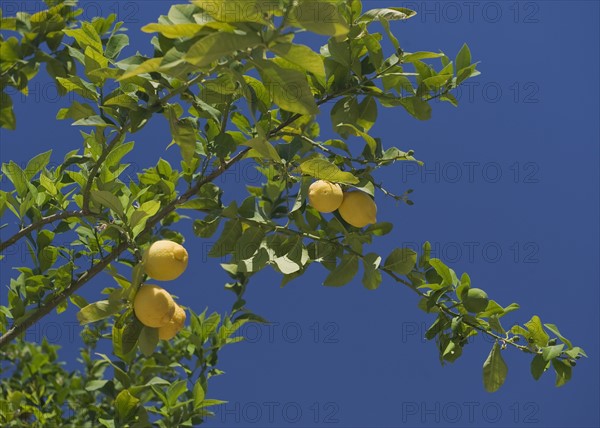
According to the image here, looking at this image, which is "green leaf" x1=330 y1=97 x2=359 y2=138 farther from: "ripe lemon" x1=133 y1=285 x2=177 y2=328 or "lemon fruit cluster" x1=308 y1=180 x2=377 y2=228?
"ripe lemon" x1=133 y1=285 x2=177 y2=328

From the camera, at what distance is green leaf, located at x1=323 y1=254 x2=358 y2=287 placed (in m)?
1.62

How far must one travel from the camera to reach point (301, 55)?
102 centimetres

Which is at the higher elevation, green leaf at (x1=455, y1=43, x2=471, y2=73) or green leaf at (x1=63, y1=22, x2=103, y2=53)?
green leaf at (x1=455, y1=43, x2=471, y2=73)

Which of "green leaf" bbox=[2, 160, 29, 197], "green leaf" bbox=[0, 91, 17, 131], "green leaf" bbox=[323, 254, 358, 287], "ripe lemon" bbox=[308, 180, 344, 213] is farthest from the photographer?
"green leaf" bbox=[2, 160, 29, 197]

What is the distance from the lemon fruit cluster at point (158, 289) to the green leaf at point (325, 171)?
0.27m

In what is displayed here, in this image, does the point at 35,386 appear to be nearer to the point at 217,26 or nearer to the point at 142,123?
the point at 142,123

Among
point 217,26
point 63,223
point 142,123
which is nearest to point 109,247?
point 63,223

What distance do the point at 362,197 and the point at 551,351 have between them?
0.47 metres

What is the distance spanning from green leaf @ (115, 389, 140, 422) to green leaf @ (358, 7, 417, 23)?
3.29ft

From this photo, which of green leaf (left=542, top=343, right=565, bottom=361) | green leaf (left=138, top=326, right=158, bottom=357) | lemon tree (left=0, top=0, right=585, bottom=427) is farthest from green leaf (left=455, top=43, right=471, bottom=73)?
green leaf (left=138, top=326, right=158, bottom=357)

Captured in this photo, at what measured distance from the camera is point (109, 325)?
9.31ft

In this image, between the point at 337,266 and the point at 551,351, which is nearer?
the point at 551,351

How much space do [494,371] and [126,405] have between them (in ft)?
2.82

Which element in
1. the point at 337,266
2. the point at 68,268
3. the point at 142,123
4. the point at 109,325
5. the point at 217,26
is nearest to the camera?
the point at 217,26
